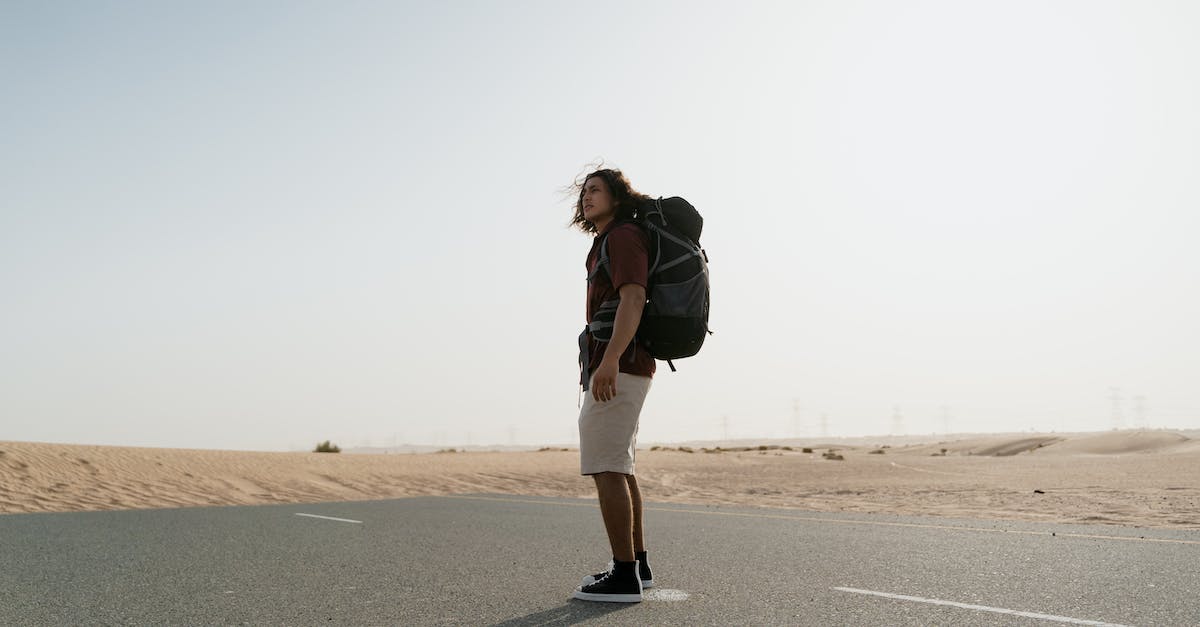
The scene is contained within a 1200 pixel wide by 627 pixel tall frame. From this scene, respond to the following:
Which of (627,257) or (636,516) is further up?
(627,257)

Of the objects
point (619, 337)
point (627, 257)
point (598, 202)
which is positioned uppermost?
point (598, 202)

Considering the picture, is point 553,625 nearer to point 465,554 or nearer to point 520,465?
point 465,554

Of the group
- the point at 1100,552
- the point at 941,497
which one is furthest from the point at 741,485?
the point at 1100,552

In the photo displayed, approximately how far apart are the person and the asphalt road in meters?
0.22

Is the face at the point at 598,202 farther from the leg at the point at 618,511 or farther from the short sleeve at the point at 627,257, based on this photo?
the leg at the point at 618,511

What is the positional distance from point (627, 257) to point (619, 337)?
1.37ft

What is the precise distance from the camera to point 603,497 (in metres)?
4.38

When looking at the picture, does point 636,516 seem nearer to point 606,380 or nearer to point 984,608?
point 606,380

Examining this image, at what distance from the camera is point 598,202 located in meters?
4.65

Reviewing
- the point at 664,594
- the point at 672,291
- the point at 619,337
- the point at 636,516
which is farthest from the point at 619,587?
the point at 672,291

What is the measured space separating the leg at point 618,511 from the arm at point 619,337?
0.47m

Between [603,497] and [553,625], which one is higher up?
[603,497]

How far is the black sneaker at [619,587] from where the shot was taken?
434 centimetres

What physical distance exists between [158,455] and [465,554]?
16.1 meters
